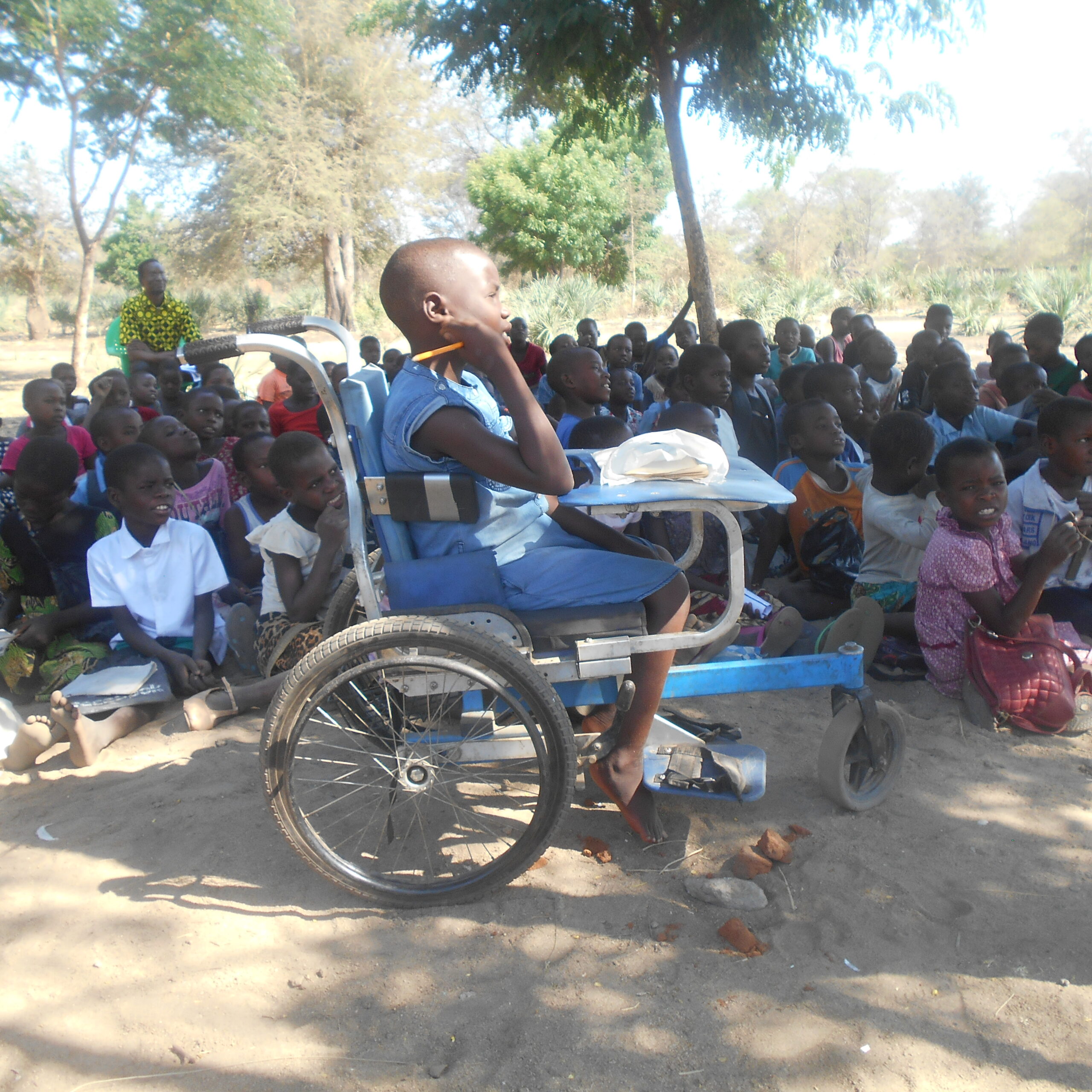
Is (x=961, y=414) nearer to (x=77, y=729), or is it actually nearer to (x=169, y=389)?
(x=77, y=729)

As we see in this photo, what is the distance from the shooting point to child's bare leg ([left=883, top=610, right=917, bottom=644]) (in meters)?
Answer: 3.60

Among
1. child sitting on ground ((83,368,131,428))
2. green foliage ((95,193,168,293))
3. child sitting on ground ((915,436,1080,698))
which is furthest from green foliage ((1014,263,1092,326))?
green foliage ((95,193,168,293))

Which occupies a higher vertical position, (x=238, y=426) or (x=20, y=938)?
(x=238, y=426)

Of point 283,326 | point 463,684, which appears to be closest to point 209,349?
point 283,326

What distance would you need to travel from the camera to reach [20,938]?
223 cm

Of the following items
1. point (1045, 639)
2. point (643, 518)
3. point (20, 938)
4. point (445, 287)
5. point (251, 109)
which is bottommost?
point (20, 938)

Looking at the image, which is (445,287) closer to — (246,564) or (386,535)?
(386,535)

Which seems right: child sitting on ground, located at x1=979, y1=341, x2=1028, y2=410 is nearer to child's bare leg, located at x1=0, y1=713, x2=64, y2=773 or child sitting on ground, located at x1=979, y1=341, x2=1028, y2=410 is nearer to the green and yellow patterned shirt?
child's bare leg, located at x1=0, y1=713, x2=64, y2=773

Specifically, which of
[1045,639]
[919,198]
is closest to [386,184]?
[1045,639]

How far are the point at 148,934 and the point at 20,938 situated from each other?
327mm

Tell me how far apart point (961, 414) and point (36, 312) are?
34.1 m

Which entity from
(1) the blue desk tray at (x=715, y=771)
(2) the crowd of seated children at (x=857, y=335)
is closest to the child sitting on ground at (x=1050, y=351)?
(2) the crowd of seated children at (x=857, y=335)

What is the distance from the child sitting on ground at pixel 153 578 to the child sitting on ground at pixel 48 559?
247mm

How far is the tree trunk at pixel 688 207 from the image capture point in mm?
7488
